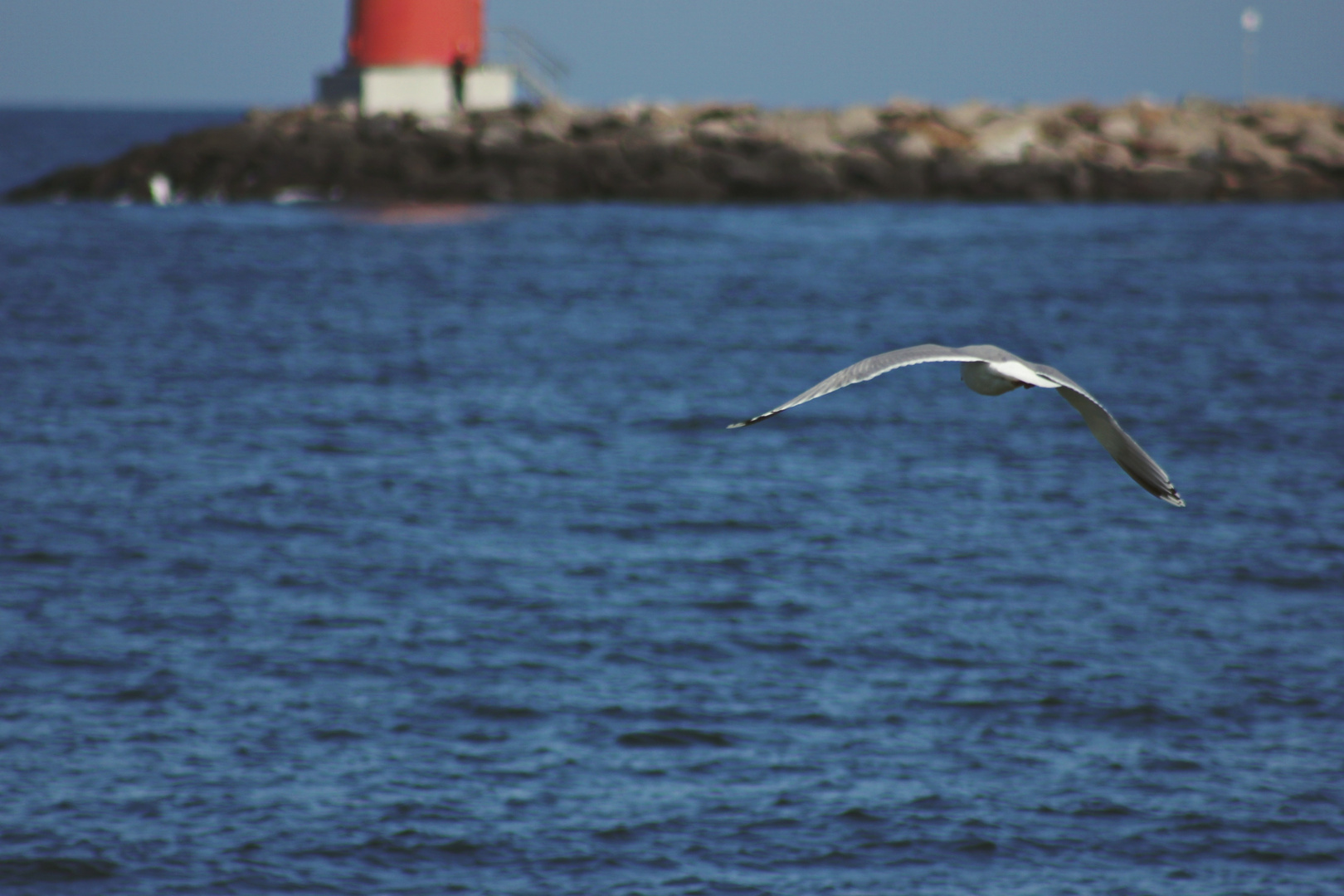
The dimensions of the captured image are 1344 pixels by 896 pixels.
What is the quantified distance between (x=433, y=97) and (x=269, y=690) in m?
39.4

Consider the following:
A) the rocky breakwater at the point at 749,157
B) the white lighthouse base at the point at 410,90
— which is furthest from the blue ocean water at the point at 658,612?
the white lighthouse base at the point at 410,90

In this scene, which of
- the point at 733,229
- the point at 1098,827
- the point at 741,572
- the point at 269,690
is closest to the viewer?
the point at 1098,827

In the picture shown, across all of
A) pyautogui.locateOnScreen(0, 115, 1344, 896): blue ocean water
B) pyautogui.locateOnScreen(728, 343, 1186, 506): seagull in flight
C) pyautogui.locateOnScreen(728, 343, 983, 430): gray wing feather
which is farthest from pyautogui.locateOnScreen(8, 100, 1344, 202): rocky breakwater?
pyautogui.locateOnScreen(728, 343, 983, 430): gray wing feather

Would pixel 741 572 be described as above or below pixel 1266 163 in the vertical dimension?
below

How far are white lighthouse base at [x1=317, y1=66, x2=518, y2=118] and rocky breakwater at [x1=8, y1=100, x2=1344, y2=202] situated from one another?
1.14 metres

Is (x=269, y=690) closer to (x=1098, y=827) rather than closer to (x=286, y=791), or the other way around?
(x=286, y=791)

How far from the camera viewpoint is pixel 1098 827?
476 inches

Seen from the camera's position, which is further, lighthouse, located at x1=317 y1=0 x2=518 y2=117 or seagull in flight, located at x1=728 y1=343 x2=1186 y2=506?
lighthouse, located at x1=317 y1=0 x2=518 y2=117

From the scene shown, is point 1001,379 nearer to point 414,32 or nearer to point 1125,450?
point 1125,450

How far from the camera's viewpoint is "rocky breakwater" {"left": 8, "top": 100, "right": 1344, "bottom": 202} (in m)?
49.4

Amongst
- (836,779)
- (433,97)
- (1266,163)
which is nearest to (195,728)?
(836,779)

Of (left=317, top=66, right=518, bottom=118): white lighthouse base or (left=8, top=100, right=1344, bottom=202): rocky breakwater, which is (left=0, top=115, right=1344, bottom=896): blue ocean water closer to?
(left=8, top=100, right=1344, bottom=202): rocky breakwater

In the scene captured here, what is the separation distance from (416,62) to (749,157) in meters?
10.5

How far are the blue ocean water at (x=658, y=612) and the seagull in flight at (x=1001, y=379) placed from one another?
5.31m
